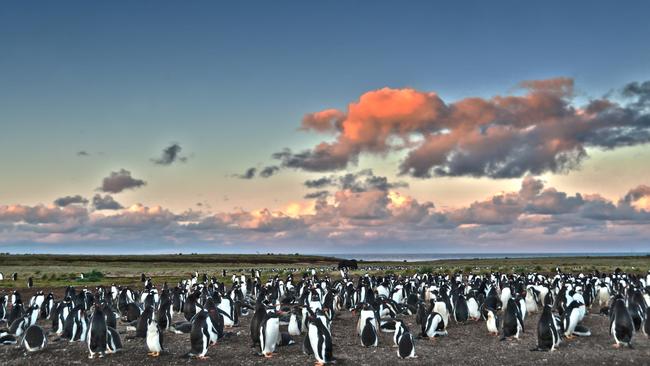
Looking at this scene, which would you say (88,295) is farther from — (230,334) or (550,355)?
(550,355)

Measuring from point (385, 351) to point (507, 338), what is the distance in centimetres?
451

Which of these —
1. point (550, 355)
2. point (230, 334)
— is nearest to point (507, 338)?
point (550, 355)

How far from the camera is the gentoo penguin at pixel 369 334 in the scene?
16891 millimetres

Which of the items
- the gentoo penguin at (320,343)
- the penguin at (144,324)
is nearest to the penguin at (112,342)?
the penguin at (144,324)

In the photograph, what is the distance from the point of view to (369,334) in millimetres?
16922

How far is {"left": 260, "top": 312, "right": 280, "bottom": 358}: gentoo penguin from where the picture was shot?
15.6m

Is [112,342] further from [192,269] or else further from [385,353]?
[192,269]

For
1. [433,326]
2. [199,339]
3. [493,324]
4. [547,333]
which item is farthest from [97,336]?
[547,333]

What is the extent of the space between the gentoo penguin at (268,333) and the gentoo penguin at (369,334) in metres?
2.83

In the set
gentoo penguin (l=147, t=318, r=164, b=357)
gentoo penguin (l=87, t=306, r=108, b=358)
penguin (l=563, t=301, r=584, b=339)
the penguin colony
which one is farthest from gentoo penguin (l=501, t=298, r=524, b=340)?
gentoo penguin (l=87, t=306, r=108, b=358)

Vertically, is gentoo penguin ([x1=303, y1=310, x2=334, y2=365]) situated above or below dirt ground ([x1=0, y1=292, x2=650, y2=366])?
above

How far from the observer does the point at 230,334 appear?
62.0 ft

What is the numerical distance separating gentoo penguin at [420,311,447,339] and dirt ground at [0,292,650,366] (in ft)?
1.21

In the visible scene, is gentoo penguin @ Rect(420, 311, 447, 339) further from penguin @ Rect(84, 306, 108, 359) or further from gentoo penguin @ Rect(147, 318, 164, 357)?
penguin @ Rect(84, 306, 108, 359)
